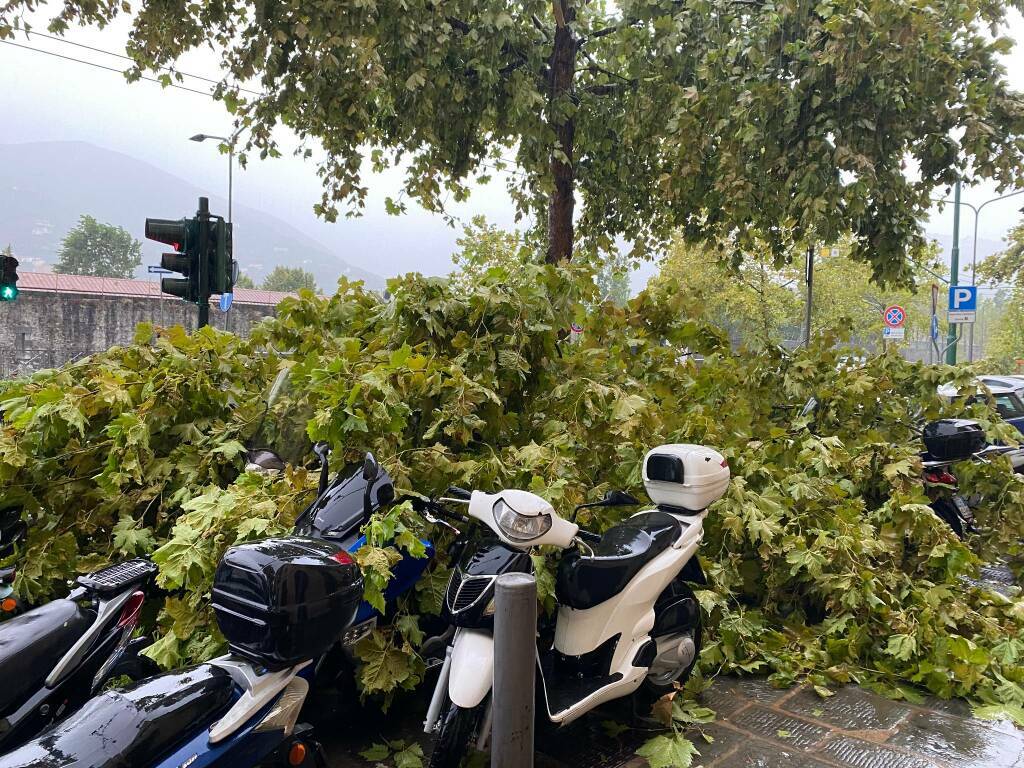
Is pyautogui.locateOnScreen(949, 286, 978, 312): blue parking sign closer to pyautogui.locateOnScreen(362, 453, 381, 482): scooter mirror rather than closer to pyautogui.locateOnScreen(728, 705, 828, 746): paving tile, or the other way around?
pyautogui.locateOnScreen(728, 705, 828, 746): paving tile

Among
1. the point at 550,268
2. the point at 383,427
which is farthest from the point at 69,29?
the point at 383,427

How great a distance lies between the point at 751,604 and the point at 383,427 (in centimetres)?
291

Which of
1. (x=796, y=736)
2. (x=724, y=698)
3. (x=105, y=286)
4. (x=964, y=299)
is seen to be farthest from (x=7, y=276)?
(x=105, y=286)

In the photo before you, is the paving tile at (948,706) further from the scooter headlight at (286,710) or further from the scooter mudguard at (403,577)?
the scooter headlight at (286,710)

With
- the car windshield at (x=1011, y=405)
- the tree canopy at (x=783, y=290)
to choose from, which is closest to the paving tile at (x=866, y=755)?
the car windshield at (x=1011, y=405)

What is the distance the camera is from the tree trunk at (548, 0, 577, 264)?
9549mm

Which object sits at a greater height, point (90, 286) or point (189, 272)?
point (90, 286)

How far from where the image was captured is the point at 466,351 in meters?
4.23

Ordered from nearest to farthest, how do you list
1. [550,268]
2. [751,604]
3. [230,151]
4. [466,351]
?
[466,351] → [550,268] → [751,604] → [230,151]

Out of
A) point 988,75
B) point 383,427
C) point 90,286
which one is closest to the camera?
point 383,427

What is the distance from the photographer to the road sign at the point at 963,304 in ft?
61.5

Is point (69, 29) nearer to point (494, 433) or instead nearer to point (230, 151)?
point (230, 151)

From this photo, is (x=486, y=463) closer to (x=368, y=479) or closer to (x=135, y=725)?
(x=368, y=479)

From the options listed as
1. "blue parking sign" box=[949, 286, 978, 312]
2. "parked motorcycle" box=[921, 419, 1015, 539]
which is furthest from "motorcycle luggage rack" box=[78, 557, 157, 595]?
"blue parking sign" box=[949, 286, 978, 312]
